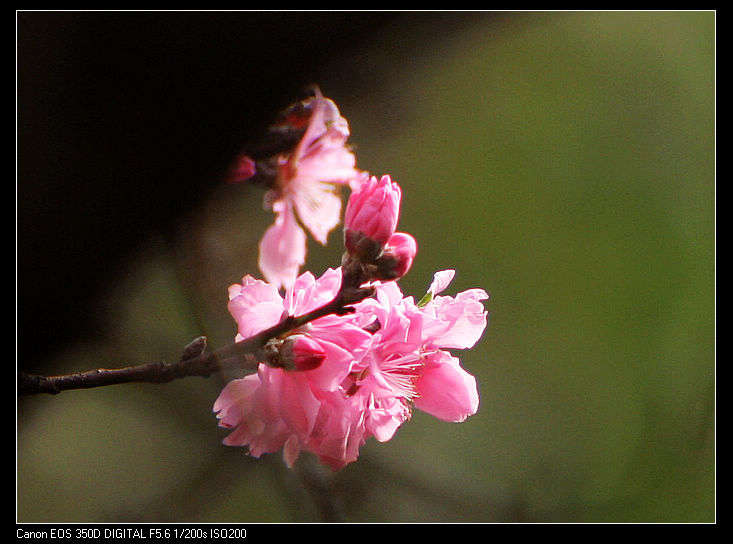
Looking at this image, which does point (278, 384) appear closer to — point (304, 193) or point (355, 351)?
point (355, 351)

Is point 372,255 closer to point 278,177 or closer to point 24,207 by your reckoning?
point 278,177

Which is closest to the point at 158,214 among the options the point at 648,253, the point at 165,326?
the point at 165,326

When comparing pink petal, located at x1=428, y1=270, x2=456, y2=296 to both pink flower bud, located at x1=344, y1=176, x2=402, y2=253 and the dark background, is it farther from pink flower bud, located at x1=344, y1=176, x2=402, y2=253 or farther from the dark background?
the dark background

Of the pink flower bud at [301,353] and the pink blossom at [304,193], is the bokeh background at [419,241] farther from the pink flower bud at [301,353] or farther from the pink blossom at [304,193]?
the pink flower bud at [301,353]

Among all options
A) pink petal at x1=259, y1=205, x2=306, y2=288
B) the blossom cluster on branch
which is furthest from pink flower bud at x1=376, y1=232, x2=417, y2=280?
pink petal at x1=259, y1=205, x2=306, y2=288

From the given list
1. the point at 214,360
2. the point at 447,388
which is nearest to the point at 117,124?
the point at 214,360
